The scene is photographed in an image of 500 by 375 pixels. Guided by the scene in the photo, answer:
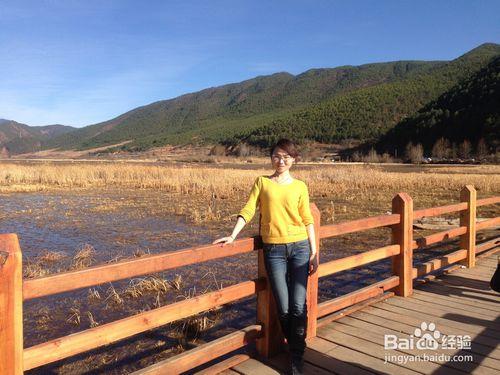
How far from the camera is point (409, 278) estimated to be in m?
5.07

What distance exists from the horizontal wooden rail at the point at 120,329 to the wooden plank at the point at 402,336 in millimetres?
1120

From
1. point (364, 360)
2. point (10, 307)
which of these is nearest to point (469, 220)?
point (364, 360)

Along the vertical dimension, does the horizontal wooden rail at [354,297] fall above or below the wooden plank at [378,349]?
above

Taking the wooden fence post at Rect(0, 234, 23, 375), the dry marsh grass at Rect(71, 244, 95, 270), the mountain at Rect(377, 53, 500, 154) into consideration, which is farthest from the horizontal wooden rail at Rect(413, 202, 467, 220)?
the mountain at Rect(377, 53, 500, 154)

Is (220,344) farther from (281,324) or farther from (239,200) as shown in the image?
(239,200)

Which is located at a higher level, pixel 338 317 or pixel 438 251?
pixel 338 317

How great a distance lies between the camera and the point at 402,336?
3881 millimetres

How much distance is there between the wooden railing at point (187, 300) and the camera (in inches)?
86.8

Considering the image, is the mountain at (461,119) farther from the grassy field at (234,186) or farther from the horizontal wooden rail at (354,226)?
the horizontal wooden rail at (354,226)

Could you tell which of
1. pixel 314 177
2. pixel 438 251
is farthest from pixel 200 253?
pixel 314 177

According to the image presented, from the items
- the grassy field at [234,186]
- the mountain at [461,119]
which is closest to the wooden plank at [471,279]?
the grassy field at [234,186]

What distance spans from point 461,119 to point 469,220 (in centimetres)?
6582

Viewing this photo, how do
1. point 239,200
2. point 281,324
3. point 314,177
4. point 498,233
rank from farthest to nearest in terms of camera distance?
point 314,177
point 239,200
point 498,233
point 281,324

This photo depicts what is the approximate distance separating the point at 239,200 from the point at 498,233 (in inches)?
404
